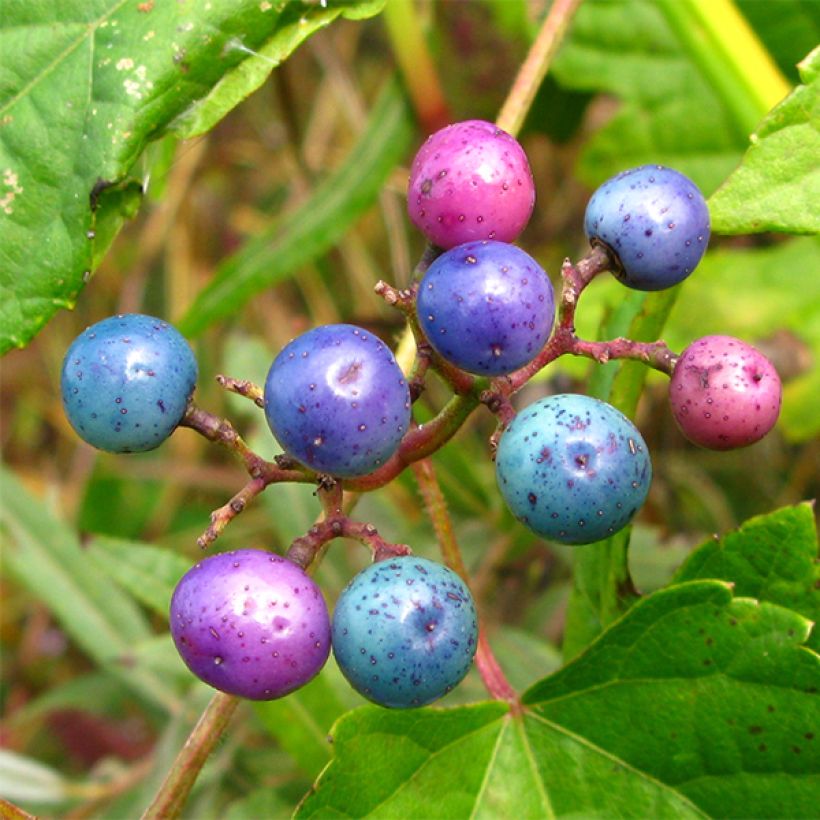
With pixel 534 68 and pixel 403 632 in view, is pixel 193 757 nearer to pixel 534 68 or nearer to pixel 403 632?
pixel 403 632

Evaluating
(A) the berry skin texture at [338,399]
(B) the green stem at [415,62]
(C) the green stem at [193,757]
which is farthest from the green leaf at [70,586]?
(A) the berry skin texture at [338,399]

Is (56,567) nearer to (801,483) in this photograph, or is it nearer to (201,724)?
(201,724)

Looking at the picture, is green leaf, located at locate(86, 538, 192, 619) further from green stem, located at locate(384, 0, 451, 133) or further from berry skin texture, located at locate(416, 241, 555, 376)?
green stem, located at locate(384, 0, 451, 133)

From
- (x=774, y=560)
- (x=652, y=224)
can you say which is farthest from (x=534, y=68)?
(x=774, y=560)

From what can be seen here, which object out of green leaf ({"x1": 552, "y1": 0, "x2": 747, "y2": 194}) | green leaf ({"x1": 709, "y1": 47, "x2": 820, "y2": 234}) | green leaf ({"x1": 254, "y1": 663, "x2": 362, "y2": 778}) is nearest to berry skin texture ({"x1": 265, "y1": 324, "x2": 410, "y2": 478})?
green leaf ({"x1": 709, "y1": 47, "x2": 820, "y2": 234})

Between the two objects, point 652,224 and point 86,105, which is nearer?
point 652,224

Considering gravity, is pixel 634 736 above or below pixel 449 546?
below
